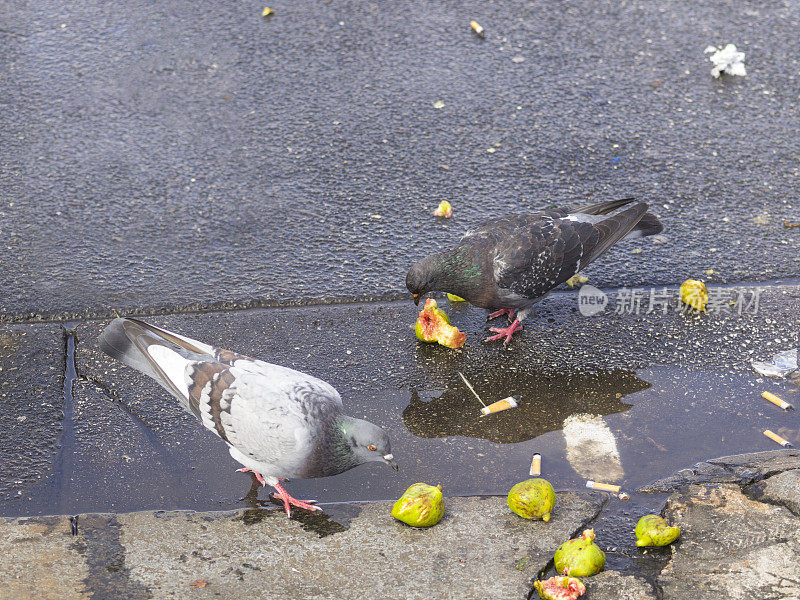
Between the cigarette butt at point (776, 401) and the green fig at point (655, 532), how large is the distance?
44.4 inches

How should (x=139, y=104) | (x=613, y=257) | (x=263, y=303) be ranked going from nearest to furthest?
(x=263, y=303) < (x=613, y=257) < (x=139, y=104)

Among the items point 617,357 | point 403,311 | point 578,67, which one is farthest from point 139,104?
point 617,357

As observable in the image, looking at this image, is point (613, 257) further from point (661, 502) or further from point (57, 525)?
point (57, 525)

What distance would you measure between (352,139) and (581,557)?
3.71 m

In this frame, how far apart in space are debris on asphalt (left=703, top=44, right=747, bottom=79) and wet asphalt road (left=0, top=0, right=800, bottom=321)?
103 millimetres

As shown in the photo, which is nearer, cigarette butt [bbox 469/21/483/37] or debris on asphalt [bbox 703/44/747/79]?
debris on asphalt [bbox 703/44/747/79]

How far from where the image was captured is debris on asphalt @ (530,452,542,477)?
3.48 m

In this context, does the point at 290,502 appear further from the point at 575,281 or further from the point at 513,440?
the point at 575,281

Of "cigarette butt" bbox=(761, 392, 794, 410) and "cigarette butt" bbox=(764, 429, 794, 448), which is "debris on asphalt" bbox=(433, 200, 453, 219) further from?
"cigarette butt" bbox=(764, 429, 794, 448)

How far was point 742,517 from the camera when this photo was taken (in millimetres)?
3158

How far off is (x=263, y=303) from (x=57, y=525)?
5.46ft

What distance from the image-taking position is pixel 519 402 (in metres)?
3.89

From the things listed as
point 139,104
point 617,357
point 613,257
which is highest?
point 139,104

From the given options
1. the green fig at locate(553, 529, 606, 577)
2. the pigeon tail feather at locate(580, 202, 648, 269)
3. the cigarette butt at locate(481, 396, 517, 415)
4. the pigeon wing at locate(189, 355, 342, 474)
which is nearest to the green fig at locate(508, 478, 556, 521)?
the green fig at locate(553, 529, 606, 577)
